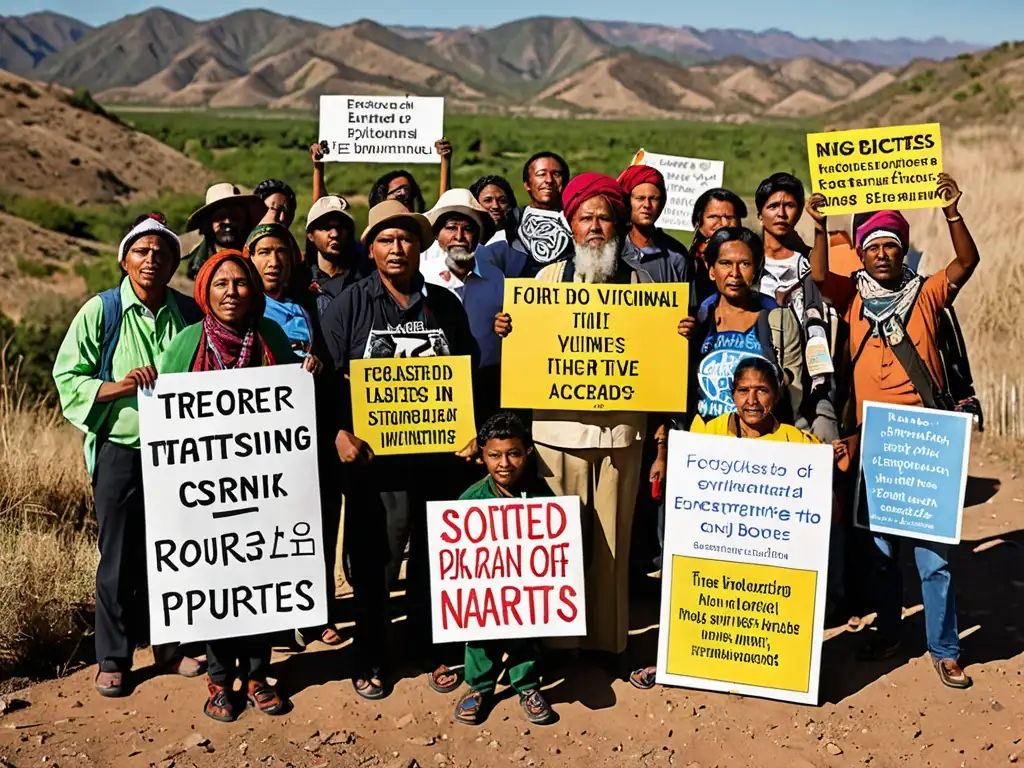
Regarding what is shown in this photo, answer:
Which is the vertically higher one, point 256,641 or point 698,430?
point 698,430

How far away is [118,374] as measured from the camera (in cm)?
514

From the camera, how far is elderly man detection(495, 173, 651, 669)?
532cm

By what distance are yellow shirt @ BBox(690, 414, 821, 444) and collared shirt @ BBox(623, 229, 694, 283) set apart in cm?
102

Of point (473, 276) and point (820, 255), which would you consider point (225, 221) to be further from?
point (820, 255)

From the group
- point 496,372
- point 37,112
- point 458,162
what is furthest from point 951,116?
point 496,372

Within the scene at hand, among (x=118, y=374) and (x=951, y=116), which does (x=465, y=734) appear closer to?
(x=118, y=374)

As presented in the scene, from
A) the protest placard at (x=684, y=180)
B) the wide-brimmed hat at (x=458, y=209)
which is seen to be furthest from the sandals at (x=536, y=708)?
the protest placard at (x=684, y=180)

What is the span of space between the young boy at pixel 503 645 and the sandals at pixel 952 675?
2.00 metres

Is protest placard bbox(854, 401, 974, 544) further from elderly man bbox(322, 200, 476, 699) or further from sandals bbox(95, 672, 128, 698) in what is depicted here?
Result: sandals bbox(95, 672, 128, 698)

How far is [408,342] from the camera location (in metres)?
5.28

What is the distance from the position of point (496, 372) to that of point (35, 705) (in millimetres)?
2818

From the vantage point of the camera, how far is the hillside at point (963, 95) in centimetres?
4159

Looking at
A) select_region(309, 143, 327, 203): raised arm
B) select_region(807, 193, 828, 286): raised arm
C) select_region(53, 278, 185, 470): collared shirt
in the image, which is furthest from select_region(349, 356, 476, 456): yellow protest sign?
select_region(309, 143, 327, 203): raised arm

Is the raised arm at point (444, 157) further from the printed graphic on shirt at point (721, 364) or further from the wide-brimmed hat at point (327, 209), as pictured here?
the printed graphic on shirt at point (721, 364)
